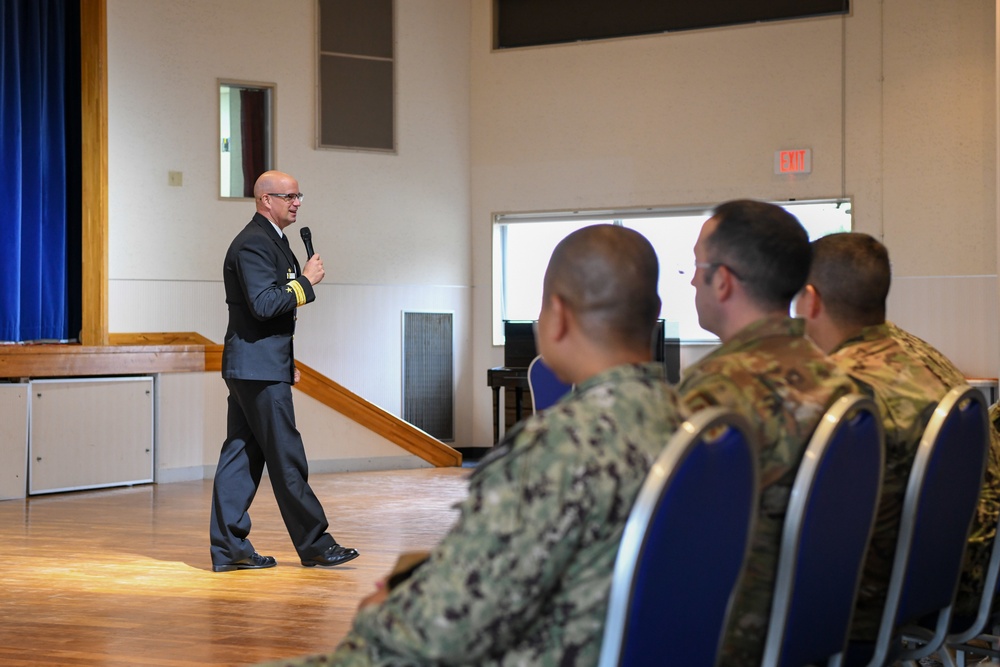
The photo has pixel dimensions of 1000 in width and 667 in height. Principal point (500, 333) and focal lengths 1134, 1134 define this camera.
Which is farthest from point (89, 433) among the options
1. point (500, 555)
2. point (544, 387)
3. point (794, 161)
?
point (500, 555)

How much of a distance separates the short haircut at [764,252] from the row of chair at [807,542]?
0.97ft

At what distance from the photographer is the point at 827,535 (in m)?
1.69

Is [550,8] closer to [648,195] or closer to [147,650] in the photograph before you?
[648,195]

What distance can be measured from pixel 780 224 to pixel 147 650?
2423 millimetres

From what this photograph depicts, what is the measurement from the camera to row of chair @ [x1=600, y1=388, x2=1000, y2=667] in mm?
1293

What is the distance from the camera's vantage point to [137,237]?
8500 millimetres

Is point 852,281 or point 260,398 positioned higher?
point 852,281

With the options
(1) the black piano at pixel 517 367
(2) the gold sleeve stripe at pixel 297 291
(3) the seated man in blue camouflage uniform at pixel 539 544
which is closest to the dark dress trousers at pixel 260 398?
(2) the gold sleeve stripe at pixel 297 291

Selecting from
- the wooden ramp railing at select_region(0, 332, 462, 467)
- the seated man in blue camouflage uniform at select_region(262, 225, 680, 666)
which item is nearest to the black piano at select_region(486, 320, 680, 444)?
the wooden ramp railing at select_region(0, 332, 462, 467)

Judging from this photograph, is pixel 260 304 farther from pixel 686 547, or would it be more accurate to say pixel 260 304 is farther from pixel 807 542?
pixel 686 547

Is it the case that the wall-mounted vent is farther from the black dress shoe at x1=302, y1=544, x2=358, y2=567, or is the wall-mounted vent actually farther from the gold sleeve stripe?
the gold sleeve stripe

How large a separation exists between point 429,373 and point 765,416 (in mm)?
8052

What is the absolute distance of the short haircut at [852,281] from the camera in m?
2.44

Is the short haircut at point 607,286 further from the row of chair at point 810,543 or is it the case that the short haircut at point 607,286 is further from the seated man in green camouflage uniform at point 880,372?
the seated man in green camouflage uniform at point 880,372
